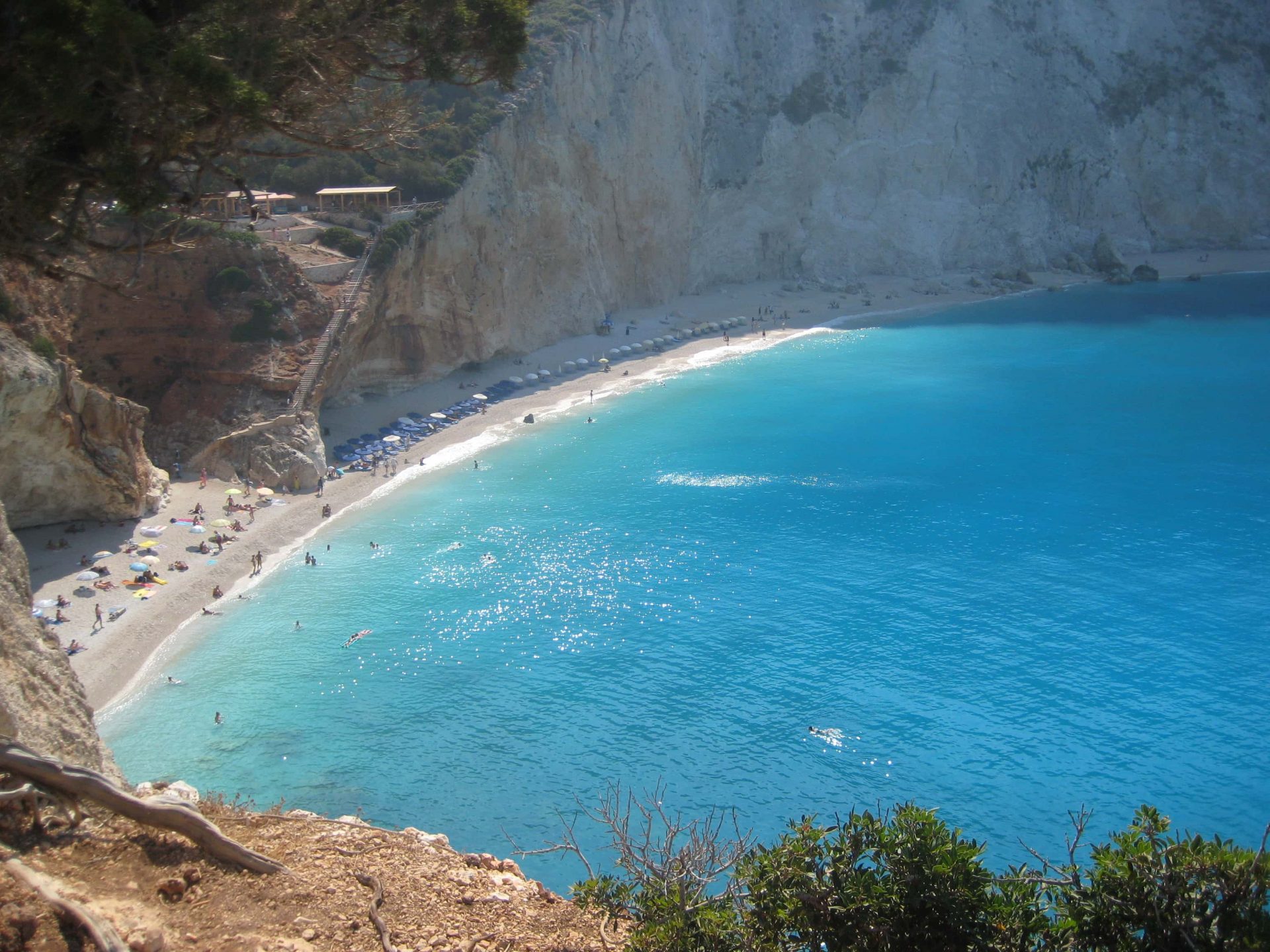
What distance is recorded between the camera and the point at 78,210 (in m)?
A: 10.4

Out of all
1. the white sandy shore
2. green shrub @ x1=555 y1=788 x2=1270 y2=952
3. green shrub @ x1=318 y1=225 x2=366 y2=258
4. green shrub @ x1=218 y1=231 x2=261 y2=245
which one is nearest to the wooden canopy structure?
green shrub @ x1=318 y1=225 x2=366 y2=258

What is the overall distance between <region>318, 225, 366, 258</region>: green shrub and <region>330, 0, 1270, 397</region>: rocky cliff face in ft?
52.9

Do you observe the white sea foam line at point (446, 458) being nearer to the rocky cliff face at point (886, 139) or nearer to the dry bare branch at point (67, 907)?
the rocky cliff face at point (886, 139)

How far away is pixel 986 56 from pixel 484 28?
87.1m

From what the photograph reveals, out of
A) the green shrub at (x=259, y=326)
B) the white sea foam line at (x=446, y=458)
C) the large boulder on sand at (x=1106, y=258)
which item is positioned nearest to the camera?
the white sea foam line at (x=446, y=458)

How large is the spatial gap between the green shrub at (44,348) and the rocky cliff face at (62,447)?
31 centimetres

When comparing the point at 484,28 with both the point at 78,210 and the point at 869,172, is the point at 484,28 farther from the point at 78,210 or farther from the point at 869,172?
the point at 869,172

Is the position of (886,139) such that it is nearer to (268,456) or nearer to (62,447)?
(268,456)

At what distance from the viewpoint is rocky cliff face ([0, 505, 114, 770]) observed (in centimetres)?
1082

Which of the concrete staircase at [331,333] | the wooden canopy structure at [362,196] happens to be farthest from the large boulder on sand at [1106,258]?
the concrete staircase at [331,333]

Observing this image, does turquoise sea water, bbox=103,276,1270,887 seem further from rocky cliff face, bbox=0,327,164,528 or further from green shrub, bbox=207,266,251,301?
green shrub, bbox=207,266,251,301

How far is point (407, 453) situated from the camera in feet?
153

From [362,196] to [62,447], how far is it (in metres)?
24.9

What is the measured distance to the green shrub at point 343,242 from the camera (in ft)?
159
